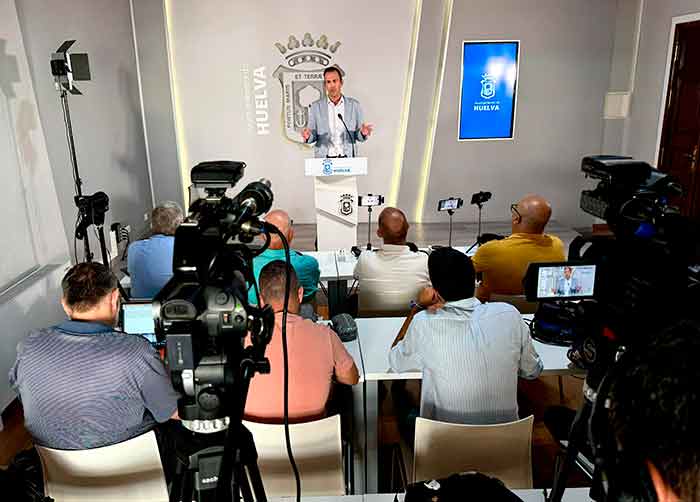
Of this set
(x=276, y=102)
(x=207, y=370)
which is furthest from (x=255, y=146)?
(x=207, y=370)

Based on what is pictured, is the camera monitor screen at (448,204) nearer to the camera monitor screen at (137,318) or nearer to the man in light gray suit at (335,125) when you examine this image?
the man in light gray suit at (335,125)

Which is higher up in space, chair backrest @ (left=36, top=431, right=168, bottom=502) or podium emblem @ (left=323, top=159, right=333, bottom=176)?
podium emblem @ (left=323, top=159, right=333, bottom=176)

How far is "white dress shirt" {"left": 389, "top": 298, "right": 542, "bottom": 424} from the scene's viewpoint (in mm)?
1967

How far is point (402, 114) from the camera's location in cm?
673

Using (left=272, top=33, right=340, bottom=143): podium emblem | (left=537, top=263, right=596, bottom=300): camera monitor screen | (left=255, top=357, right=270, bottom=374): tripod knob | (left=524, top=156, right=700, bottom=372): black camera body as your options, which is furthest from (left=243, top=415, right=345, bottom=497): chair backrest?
(left=272, top=33, right=340, bottom=143): podium emblem

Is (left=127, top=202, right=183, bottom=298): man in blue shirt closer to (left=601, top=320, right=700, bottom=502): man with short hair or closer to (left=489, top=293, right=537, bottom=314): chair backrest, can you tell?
(left=489, top=293, right=537, bottom=314): chair backrest

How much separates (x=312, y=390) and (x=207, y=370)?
0.87 meters

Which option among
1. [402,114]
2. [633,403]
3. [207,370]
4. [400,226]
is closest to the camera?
[633,403]

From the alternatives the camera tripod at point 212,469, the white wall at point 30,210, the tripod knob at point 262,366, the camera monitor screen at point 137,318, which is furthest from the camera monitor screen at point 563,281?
the white wall at point 30,210

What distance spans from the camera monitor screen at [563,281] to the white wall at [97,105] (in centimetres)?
366

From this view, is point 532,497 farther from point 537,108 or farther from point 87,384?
point 537,108

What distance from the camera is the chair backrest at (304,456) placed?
1.78 metres

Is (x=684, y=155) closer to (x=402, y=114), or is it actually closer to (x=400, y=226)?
(x=402, y=114)

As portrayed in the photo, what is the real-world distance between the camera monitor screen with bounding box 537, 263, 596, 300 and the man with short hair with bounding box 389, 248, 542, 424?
0.22 meters
